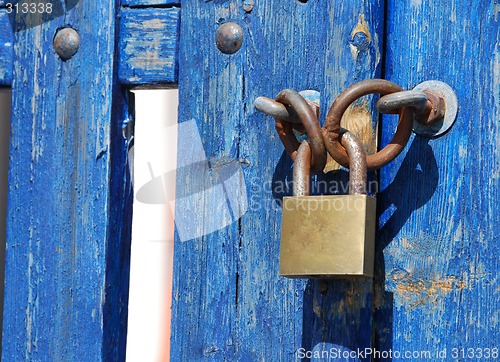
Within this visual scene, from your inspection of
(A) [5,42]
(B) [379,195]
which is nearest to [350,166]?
(B) [379,195]

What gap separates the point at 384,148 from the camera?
1375 millimetres

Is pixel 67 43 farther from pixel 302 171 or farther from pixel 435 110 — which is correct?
pixel 435 110

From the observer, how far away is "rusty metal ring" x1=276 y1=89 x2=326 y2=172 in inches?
52.8

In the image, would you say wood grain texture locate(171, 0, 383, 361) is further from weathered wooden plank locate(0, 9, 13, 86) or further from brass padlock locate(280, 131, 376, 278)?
weathered wooden plank locate(0, 9, 13, 86)

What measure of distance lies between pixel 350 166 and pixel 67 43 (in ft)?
1.70

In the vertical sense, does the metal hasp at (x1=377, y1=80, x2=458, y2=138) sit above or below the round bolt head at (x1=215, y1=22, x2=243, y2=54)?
below

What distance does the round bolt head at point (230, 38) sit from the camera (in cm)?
151

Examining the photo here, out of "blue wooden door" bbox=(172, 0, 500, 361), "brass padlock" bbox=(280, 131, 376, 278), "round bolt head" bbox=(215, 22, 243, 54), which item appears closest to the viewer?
"brass padlock" bbox=(280, 131, 376, 278)

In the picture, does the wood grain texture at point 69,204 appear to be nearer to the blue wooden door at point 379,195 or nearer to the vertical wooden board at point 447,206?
the blue wooden door at point 379,195

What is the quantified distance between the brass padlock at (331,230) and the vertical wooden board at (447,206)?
107mm

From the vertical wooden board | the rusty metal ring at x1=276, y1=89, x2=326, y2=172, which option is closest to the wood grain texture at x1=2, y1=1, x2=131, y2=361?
the rusty metal ring at x1=276, y1=89, x2=326, y2=172

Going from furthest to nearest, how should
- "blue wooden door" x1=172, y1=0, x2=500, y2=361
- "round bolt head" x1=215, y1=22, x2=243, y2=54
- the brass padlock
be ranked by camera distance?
"round bolt head" x1=215, y1=22, x2=243, y2=54, "blue wooden door" x1=172, y1=0, x2=500, y2=361, the brass padlock

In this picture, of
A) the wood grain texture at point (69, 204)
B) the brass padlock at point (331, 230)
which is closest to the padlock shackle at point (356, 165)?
the brass padlock at point (331, 230)

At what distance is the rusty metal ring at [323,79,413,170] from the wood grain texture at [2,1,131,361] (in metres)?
0.36
